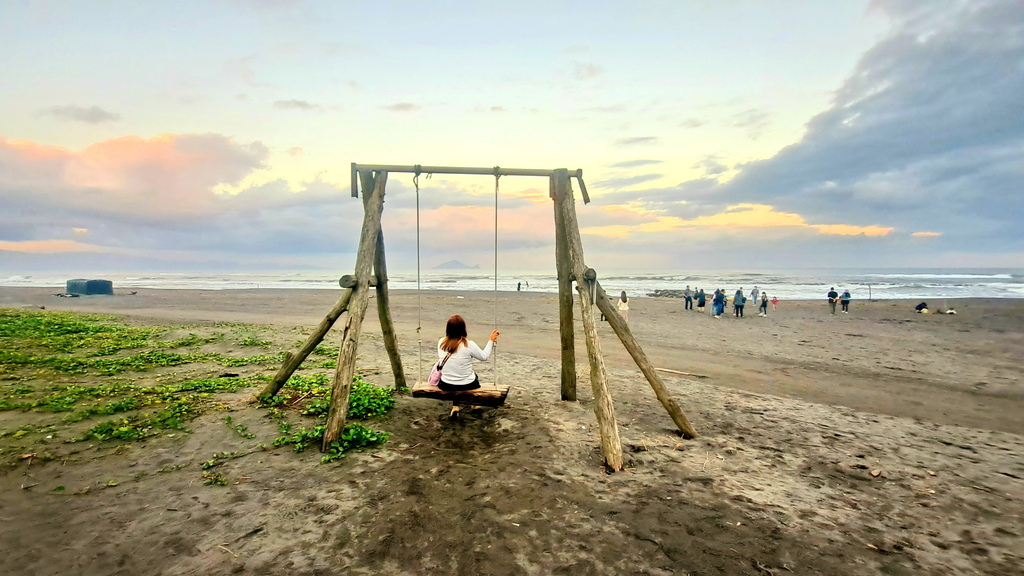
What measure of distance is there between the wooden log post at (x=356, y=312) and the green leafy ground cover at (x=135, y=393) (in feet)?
0.86

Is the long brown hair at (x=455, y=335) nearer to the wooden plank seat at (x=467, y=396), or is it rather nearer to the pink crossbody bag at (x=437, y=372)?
the pink crossbody bag at (x=437, y=372)

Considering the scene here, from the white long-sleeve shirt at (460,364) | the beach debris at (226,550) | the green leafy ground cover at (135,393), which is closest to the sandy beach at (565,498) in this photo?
the beach debris at (226,550)

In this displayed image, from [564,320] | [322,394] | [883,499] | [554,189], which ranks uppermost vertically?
[554,189]

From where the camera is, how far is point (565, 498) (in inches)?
188

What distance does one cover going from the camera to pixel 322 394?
25.1ft

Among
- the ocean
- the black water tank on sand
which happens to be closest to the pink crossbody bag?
the ocean

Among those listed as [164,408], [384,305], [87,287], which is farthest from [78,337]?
[87,287]

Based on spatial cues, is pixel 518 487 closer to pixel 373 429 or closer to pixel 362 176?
pixel 373 429

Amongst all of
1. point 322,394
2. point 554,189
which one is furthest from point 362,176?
point 322,394

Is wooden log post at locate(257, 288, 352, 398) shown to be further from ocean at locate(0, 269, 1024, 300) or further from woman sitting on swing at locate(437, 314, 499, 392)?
ocean at locate(0, 269, 1024, 300)

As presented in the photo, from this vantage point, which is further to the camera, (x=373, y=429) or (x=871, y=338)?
(x=871, y=338)

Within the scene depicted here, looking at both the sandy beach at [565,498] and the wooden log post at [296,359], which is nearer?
the sandy beach at [565,498]

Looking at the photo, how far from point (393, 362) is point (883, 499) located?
22.3 feet

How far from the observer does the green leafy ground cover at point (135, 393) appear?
574 centimetres
